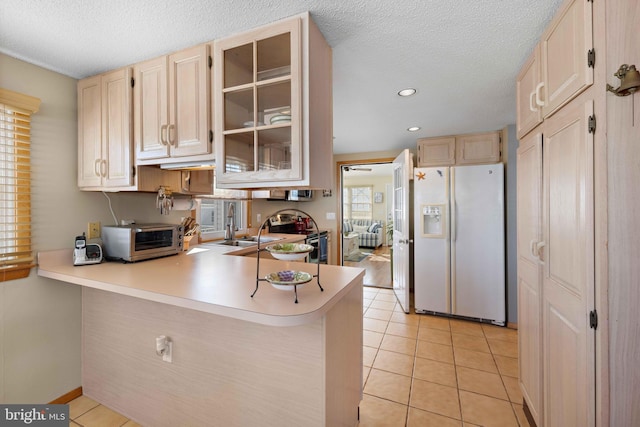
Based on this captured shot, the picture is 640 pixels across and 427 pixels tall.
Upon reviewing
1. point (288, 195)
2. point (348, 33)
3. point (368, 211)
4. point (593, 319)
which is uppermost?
point (348, 33)

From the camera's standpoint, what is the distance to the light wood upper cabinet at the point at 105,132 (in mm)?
1742

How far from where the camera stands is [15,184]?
→ 5.20 feet

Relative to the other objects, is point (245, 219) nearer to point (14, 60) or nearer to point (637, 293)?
point (14, 60)

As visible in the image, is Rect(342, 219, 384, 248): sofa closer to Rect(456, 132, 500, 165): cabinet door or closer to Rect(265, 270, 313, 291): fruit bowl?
Rect(456, 132, 500, 165): cabinet door

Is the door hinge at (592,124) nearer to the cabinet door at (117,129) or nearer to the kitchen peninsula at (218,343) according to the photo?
the kitchen peninsula at (218,343)

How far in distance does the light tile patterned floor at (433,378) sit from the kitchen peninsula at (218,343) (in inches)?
10.6

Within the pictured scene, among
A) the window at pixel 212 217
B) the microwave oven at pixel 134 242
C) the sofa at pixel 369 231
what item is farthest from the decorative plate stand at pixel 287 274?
the sofa at pixel 369 231

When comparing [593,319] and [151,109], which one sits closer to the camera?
[593,319]

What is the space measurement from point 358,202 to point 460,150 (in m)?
5.92

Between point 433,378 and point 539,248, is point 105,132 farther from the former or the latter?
point 433,378

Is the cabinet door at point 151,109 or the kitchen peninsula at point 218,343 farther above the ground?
the cabinet door at point 151,109

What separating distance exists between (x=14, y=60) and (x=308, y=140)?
74.7 inches

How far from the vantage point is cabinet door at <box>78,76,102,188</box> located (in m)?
1.83

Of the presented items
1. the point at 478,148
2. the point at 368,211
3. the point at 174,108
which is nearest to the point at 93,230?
the point at 174,108
